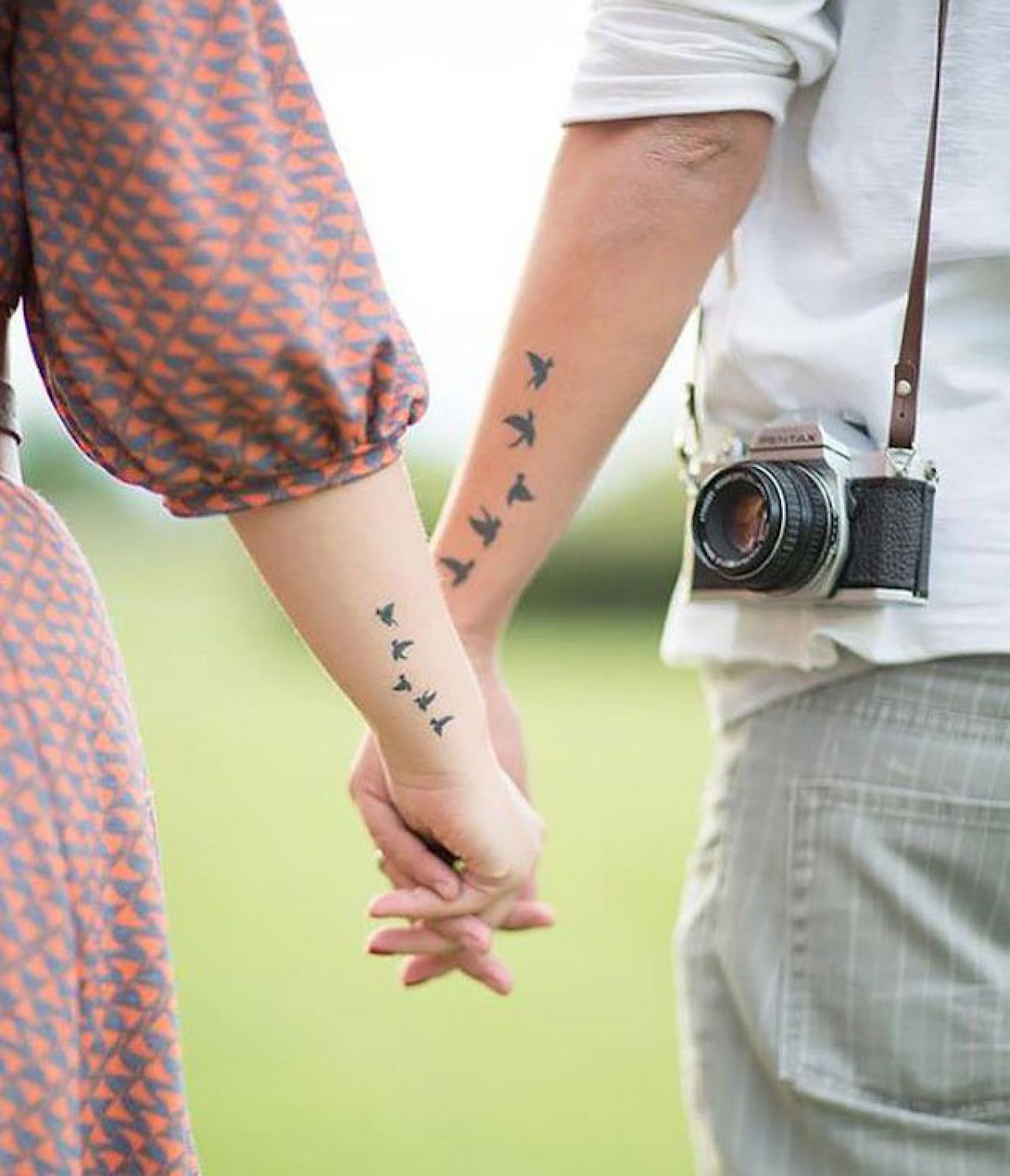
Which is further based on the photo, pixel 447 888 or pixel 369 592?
pixel 447 888

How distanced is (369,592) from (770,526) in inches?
14.4

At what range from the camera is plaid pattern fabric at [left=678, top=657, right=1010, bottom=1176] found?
54.8 inches

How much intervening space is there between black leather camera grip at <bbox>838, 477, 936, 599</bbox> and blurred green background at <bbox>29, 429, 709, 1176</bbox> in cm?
237

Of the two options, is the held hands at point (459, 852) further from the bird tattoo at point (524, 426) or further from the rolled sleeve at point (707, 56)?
the rolled sleeve at point (707, 56)

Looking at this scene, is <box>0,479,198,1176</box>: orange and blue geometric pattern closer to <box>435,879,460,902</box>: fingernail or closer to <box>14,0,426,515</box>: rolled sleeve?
<box>14,0,426,515</box>: rolled sleeve

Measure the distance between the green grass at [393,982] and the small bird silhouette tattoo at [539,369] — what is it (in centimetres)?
247

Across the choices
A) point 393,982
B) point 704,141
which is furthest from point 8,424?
point 393,982

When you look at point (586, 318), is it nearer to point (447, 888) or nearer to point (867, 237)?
point (867, 237)

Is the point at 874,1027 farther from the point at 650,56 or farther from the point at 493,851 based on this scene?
the point at 650,56

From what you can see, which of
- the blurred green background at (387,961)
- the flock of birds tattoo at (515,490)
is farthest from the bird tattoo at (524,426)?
the blurred green background at (387,961)

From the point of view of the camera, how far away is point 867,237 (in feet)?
4.61

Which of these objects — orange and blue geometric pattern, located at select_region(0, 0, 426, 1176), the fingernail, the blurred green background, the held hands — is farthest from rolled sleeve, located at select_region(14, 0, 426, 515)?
the blurred green background

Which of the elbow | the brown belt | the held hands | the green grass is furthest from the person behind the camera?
the green grass

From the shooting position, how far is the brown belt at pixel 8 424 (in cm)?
114
